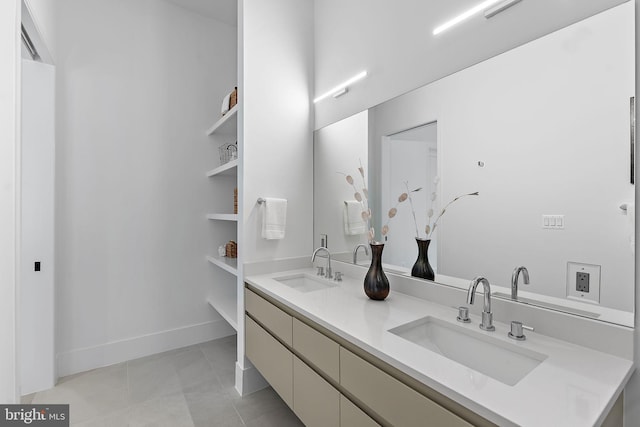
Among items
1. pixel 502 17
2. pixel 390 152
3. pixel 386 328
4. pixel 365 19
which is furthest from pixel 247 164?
pixel 502 17

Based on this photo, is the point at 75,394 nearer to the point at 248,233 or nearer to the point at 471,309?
the point at 248,233

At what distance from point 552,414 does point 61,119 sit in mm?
3186

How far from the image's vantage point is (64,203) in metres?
2.35

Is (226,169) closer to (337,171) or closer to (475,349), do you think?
(337,171)

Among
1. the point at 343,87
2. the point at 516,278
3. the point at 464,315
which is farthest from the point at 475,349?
the point at 343,87

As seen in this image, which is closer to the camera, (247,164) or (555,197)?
(555,197)

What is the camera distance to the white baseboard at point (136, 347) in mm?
2362

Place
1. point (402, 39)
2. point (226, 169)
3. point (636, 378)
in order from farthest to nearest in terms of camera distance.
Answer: point (226, 169)
point (402, 39)
point (636, 378)

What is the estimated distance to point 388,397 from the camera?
3.27 feet

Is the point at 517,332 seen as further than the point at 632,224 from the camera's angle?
Yes

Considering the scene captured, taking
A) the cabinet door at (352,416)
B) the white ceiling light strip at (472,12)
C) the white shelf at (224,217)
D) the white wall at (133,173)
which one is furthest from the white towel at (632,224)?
the white wall at (133,173)

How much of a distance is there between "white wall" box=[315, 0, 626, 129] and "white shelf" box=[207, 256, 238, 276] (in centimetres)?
128

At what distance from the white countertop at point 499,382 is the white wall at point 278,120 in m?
0.94

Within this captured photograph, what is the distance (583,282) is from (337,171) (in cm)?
149
